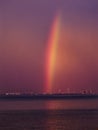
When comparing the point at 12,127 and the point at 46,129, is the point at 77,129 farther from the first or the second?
the point at 12,127

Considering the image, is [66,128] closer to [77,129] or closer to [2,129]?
[77,129]

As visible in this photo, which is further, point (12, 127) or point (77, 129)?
point (12, 127)

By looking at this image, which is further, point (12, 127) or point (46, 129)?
point (12, 127)

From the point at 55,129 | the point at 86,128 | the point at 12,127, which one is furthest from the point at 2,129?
the point at 86,128

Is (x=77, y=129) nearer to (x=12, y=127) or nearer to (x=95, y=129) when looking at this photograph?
(x=95, y=129)

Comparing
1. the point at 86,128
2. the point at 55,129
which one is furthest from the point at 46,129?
the point at 86,128

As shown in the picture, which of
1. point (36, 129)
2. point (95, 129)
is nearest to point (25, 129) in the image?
point (36, 129)

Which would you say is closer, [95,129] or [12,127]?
[95,129]
